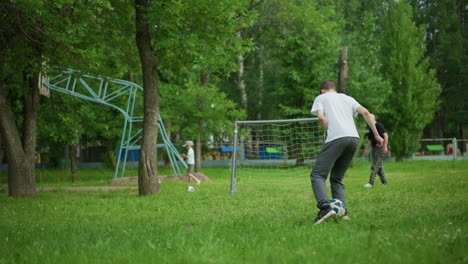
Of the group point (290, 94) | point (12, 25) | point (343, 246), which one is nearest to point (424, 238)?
point (343, 246)

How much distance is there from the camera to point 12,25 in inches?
463

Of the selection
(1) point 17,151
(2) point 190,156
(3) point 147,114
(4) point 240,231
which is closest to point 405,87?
(2) point 190,156

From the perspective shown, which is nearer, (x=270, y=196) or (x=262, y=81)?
(x=270, y=196)

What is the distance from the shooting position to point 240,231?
5977 millimetres

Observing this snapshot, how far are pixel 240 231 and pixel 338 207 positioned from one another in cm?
141

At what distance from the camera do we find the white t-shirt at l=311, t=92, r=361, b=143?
6.66 meters

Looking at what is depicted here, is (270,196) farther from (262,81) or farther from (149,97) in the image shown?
(262,81)

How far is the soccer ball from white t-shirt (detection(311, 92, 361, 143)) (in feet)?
2.57

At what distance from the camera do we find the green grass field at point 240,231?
14.2 ft

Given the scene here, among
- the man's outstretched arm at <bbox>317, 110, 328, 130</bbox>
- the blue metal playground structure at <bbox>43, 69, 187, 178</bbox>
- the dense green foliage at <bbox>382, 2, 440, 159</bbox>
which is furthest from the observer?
the dense green foliage at <bbox>382, 2, 440, 159</bbox>

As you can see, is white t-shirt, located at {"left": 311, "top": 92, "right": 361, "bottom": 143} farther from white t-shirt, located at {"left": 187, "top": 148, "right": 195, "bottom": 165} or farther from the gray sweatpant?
white t-shirt, located at {"left": 187, "top": 148, "right": 195, "bottom": 165}

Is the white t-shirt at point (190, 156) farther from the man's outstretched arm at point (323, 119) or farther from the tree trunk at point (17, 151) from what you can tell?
the man's outstretched arm at point (323, 119)

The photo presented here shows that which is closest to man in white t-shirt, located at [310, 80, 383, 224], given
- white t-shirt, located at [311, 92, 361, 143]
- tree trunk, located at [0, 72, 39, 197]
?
white t-shirt, located at [311, 92, 361, 143]

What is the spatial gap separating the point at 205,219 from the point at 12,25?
7258mm
